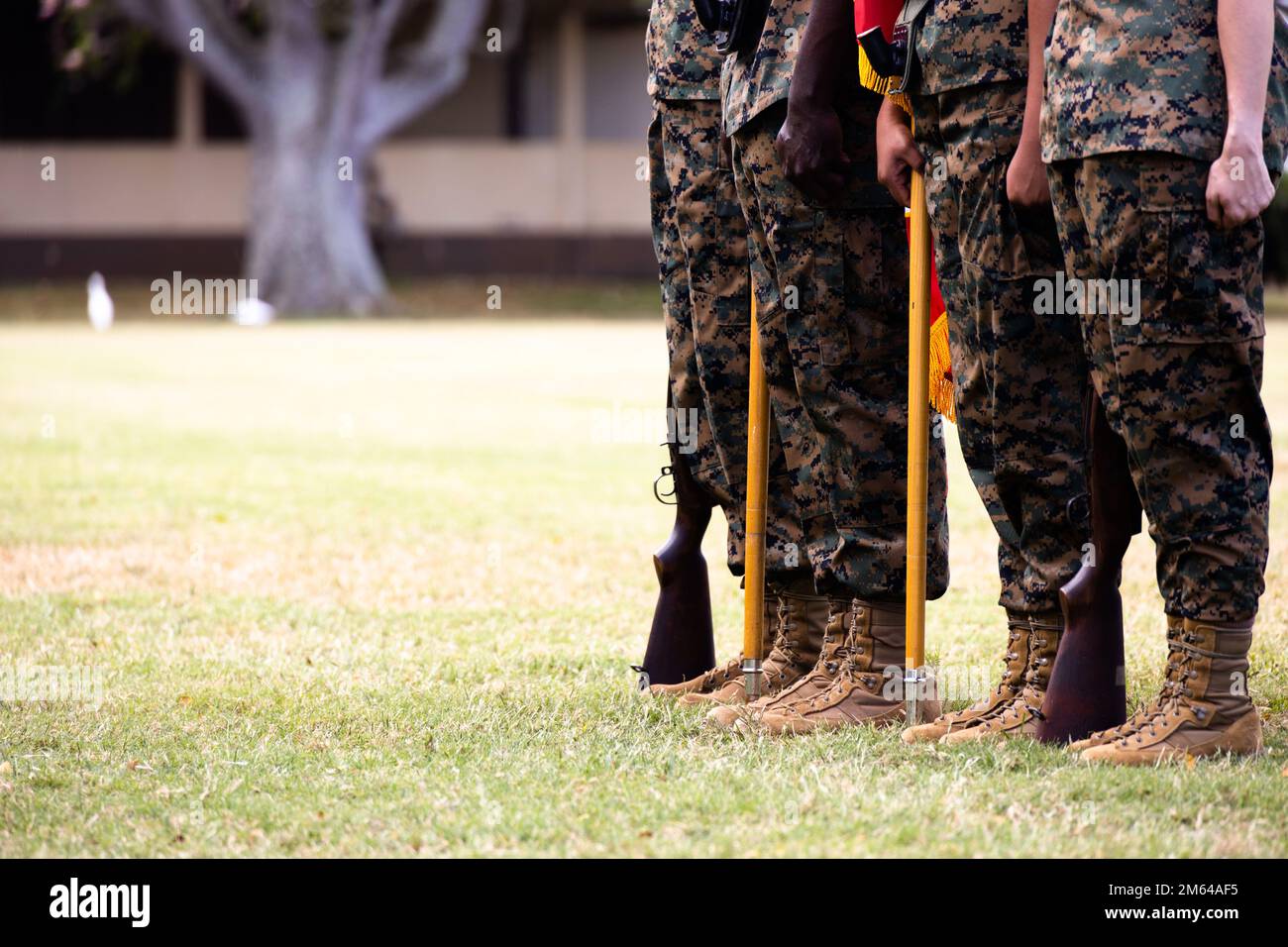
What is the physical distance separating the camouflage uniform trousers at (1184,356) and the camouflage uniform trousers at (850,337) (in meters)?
0.58

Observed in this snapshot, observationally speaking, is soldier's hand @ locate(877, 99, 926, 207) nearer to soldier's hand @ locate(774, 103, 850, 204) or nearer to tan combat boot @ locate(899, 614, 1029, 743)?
soldier's hand @ locate(774, 103, 850, 204)

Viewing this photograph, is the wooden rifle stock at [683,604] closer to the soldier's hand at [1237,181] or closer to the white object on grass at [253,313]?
the soldier's hand at [1237,181]

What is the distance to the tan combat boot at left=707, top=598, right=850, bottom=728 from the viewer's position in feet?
12.9

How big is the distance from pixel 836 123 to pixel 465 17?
2212 cm

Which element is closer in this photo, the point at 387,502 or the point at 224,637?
the point at 224,637

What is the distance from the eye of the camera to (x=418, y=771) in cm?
354

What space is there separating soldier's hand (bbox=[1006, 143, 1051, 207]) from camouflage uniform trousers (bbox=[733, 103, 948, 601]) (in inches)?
17.9

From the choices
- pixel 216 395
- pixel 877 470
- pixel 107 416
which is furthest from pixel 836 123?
pixel 216 395

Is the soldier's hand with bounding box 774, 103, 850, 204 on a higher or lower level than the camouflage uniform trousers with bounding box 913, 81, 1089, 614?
higher

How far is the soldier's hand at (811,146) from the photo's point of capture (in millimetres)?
3723

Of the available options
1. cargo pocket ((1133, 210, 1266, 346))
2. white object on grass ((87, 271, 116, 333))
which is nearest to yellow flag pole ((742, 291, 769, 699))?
cargo pocket ((1133, 210, 1266, 346))
